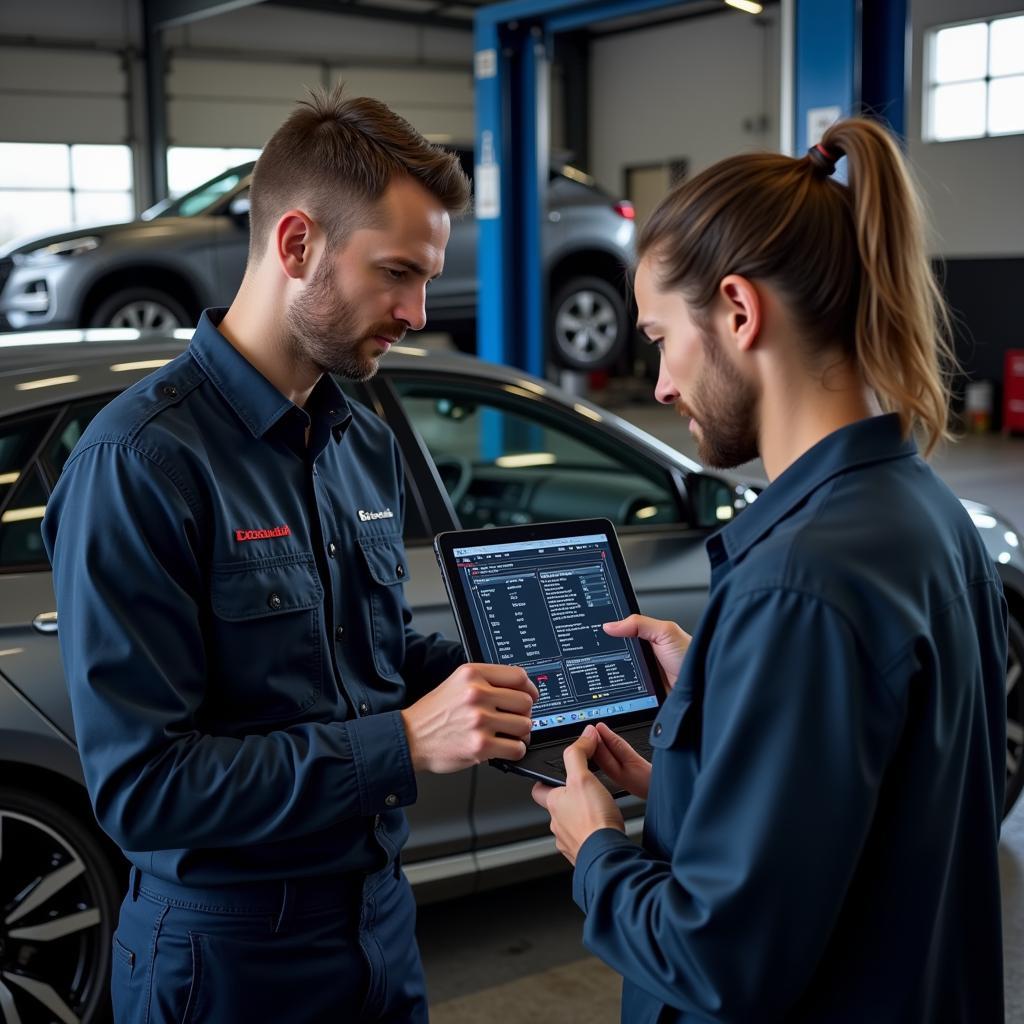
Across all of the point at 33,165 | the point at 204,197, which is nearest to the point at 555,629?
the point at 204,197

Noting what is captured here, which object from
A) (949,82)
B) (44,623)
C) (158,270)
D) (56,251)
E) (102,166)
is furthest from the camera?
(102,166)

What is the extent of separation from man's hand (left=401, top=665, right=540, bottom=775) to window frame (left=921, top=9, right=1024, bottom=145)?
49.3 ft

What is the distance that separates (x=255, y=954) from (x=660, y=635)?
65cm

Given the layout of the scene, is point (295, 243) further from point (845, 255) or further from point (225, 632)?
point (845, 255)

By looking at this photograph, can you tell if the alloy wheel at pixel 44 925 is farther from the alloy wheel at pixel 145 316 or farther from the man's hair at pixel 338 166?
the alloy wheel at pixel 145 316

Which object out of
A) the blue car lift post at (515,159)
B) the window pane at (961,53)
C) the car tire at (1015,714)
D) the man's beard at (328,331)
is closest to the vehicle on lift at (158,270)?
the blue car lift post at (515,159)

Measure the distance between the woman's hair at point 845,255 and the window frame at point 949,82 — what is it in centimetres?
1502

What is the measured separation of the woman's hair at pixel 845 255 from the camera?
3.81 feet

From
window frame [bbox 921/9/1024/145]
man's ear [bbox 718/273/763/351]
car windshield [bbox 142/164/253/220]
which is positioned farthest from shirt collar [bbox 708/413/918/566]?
window frame [bbox 921/9/1024/145]

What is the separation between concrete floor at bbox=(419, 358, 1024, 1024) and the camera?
2.95 metres

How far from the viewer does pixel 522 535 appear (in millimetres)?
1868

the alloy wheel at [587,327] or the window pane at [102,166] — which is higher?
the window pane at [102,166]

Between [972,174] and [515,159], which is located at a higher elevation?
[972,174]

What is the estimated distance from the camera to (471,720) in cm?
146
